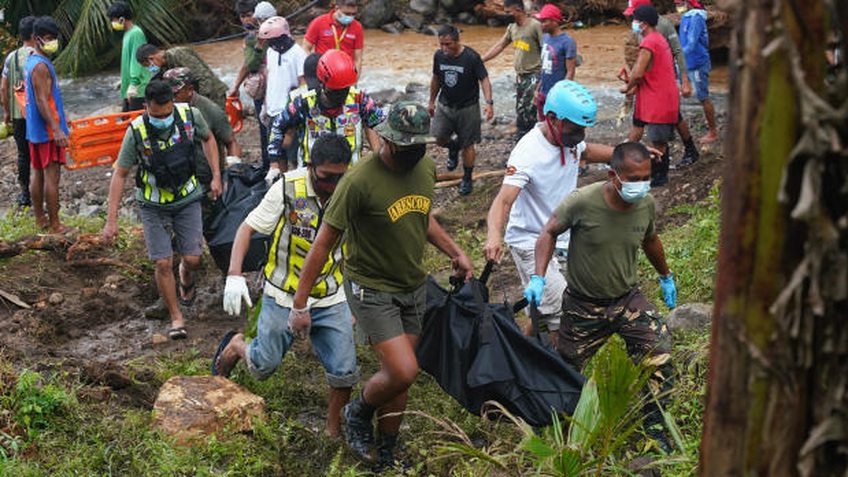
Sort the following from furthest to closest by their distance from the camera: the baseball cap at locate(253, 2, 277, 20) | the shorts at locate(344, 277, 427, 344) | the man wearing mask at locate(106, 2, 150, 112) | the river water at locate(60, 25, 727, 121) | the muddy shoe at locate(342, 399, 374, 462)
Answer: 1. the river water at locate(60, 25, 727, 121)
2. the man wearing mask at locate(106, 2, 150, 112)
3. the baseball cap at locate(253, 2, 277, 20)
4. the muddy shoe at locate(342, 399, 374, 462)
5. the shorts at locate(344, 277, 427, 344)

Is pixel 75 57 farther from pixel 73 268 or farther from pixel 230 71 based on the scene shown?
pixel 73 268

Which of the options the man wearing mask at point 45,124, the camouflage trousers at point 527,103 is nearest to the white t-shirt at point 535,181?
the camouflage trousers at point 527,103

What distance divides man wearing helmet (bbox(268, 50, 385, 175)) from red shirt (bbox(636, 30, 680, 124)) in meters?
3.08

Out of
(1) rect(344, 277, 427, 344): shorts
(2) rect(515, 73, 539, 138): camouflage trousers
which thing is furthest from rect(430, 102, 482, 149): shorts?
(1) rect(344, 277, 427, 344): shorts

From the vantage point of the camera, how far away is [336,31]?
10383 millimetres

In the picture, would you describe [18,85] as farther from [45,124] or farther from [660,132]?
[660,132]

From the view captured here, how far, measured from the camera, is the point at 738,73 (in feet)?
7.07

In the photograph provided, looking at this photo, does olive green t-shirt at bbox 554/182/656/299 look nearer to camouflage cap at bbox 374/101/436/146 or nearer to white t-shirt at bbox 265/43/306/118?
camouflage cap at bbox 374/101/436/146

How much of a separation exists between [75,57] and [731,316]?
14.8m

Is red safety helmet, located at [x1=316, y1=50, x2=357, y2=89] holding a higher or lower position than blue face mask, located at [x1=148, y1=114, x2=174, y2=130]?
higher

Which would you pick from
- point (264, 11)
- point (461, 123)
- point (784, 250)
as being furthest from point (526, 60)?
point (784, 250)

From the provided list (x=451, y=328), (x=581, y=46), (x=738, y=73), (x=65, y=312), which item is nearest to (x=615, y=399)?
(x=451, y=328)

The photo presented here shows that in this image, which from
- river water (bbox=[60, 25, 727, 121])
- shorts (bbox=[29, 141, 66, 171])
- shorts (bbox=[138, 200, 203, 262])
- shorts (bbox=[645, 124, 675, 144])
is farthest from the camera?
river water (bbox=[60, 25, 727, 121])

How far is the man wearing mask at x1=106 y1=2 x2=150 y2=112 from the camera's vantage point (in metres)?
10.2
